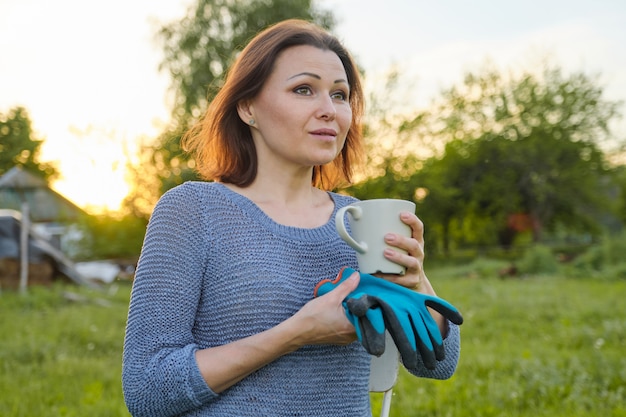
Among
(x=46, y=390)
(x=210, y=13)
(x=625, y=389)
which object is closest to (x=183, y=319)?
(x=46, y=390)

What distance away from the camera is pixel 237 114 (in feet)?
6.10

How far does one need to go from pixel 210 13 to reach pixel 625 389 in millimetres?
21255

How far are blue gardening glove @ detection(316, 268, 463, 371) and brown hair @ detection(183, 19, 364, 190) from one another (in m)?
0.59

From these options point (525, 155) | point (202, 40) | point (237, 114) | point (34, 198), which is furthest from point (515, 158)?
point (237, 114)

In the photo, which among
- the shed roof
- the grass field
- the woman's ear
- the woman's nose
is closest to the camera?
the woman's nose

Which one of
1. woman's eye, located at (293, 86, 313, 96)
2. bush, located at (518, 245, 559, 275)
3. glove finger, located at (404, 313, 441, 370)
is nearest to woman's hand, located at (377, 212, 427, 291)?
glove finger, located at (404, 313, 441, 370)

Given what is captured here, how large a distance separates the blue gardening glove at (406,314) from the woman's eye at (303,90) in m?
0.54

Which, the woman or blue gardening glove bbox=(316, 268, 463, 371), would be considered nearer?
blue gardening glove bbox=(316, 268, 463, 371)

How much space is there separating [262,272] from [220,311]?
0.14 meters

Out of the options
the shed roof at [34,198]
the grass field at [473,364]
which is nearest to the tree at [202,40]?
the shed roof at [34,198]

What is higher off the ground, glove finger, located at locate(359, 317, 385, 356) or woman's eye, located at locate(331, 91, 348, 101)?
woman's eye, located at locate(331, 91, 348, 101)

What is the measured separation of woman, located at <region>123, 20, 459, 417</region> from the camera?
1.41 meters

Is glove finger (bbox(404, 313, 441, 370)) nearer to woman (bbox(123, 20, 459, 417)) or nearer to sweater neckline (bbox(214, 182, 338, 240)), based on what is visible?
woman (bbox(123, 20, 459, 417))

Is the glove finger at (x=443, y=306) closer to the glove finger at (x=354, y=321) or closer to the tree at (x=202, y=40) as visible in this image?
the glove finger at (x=354, y=321)
